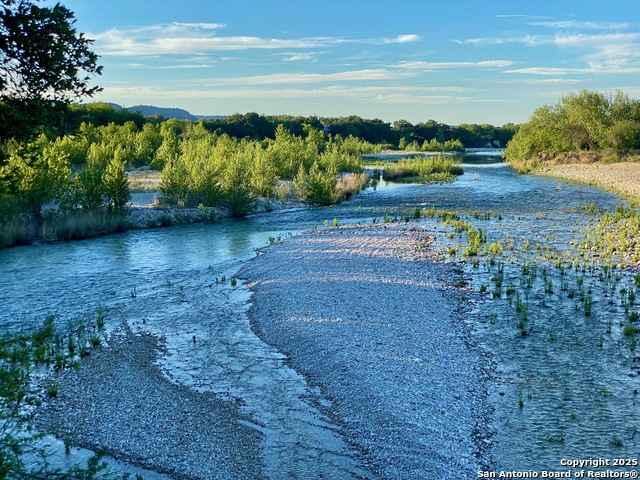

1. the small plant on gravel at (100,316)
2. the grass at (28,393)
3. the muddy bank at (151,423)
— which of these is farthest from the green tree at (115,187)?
the muddy bank at (151,423)

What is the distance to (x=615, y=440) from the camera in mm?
9367

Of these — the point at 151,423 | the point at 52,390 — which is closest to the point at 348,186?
the point at 52,390

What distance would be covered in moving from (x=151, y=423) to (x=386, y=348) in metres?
5.66

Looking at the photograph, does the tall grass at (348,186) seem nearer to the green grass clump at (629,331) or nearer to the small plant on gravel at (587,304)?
the small plant on gravel at (587,304)

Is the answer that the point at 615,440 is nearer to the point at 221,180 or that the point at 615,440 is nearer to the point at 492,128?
the point at 221,180

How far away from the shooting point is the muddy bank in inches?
362

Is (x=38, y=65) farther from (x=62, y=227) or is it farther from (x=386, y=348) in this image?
(x=62, y=227)

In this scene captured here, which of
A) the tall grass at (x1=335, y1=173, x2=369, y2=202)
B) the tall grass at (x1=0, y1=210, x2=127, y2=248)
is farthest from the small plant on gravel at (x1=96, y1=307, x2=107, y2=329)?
the tall grass at (x1=335, y1=173, x2=369, y2=202)

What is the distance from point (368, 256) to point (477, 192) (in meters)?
30.1

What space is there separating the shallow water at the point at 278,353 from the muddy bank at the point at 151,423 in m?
0.44

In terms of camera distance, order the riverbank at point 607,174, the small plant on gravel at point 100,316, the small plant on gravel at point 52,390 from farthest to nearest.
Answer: the riverbank at point 607,174, the small plant on gravel at point 100,316, the small plant on gravel at point 52,390

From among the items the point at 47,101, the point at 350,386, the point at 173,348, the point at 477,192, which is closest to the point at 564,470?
the point at 350,386

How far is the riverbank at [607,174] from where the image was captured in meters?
46.0

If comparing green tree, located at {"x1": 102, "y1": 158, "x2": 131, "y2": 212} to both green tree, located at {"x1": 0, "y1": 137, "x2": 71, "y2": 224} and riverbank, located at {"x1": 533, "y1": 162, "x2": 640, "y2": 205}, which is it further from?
riverbank, located at {"x1": 533, "y1": 162, "x2": 640, "y2": 205}
